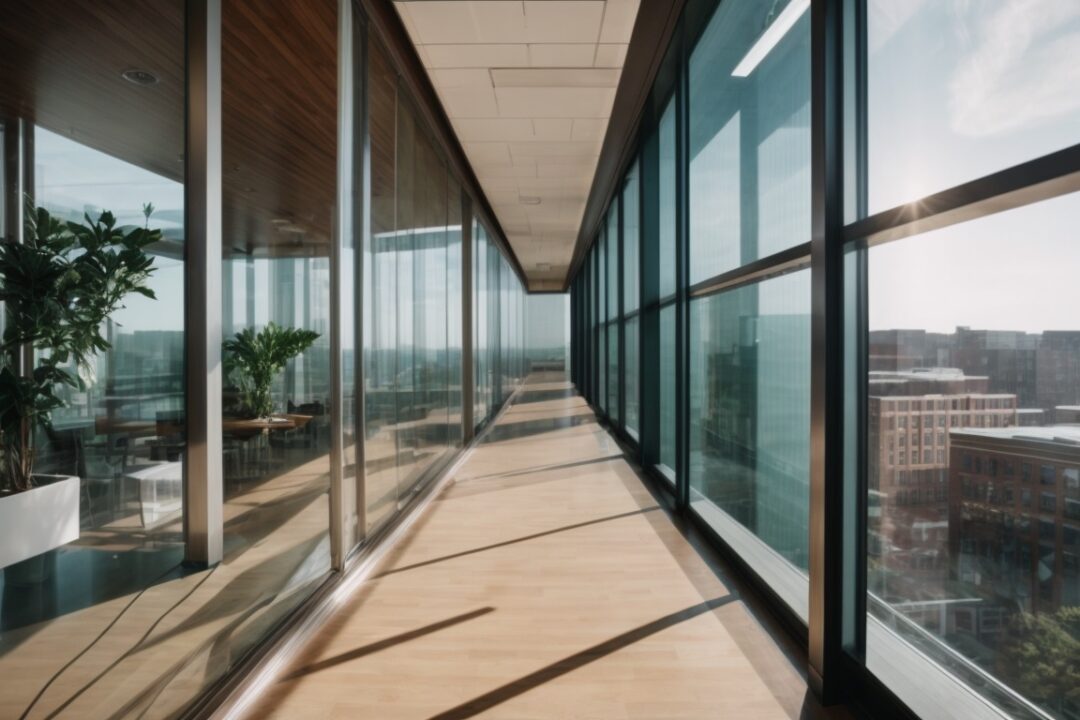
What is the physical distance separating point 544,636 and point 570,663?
0.24m

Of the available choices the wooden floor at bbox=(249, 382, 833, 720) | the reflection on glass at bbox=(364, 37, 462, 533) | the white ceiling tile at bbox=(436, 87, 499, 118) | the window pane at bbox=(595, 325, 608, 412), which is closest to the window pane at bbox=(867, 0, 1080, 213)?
the wooden floor at bbox=(249, 382, 833, 720)

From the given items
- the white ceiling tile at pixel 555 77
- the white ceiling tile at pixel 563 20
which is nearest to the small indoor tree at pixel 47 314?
the white ceiling tile at pixel 563 20

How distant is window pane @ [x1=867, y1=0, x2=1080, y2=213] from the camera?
1.25 m

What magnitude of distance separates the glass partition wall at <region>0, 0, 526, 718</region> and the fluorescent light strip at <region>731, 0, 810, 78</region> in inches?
77.7

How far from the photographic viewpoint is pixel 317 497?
3.02 meters

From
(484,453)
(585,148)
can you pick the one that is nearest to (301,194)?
(585,148)

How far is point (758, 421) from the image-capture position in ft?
9.93

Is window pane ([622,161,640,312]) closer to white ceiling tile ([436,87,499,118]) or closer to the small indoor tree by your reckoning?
white ceiling tile ([436,87,499,118])

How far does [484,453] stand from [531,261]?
9.24 m

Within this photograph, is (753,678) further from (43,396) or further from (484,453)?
(484,453)

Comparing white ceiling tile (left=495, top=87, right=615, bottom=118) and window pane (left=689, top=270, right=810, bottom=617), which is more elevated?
white ceiling tile (left=495, top=87, right=615, bottom=118)

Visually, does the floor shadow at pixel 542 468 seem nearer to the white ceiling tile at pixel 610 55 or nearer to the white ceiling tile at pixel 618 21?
the white ceiling tile at pixel 610 55

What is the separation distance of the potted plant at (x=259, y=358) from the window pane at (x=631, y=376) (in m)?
4.60

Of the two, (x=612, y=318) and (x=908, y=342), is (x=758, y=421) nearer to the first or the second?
(x=908, y=342)
